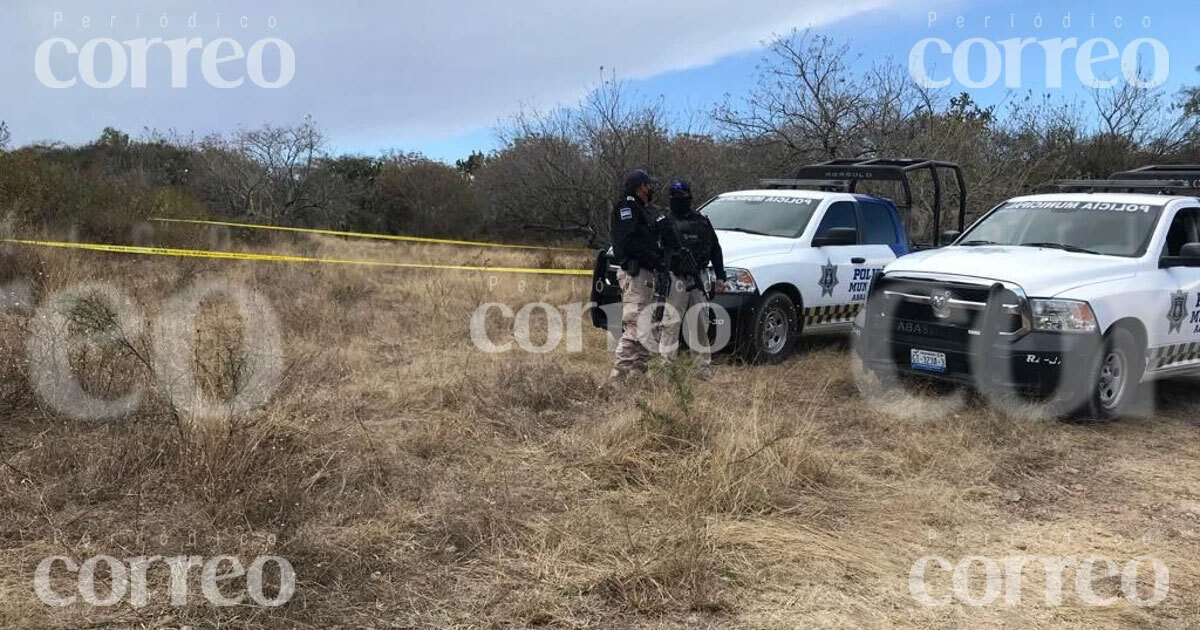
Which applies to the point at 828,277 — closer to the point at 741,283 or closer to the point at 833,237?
the point at 833,237

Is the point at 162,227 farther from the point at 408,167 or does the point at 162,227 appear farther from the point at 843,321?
the point at 408,167

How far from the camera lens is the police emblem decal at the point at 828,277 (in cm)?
843

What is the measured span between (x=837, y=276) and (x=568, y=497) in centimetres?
526

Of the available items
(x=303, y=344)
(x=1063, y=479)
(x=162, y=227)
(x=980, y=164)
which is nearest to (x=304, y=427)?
(x=303, y=344)

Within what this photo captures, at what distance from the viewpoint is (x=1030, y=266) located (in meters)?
6.17

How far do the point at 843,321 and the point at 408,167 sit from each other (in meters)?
33.5

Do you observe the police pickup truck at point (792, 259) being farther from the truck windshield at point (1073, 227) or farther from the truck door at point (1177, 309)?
the truck door at point (1177, 309)

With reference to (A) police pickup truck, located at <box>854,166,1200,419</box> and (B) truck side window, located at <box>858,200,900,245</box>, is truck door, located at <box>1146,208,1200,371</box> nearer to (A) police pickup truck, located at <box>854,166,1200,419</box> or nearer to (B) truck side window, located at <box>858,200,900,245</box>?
Result: (A) police pickup truck, located at <box>854,166,1200,419</box>

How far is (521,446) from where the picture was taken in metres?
5.05

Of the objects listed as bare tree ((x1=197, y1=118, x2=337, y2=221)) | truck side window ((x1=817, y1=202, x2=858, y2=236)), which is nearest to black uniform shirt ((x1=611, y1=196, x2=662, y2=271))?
truck side window ((x1=817, y1=202, x2=858, y2=236))

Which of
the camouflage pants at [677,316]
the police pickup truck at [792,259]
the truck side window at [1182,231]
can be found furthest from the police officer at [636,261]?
the truck side window at [1182,231]

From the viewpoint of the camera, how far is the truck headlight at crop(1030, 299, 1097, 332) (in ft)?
19.1

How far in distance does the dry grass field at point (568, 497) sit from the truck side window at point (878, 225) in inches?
113

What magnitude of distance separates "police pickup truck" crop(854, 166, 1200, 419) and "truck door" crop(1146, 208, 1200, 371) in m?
0.01
